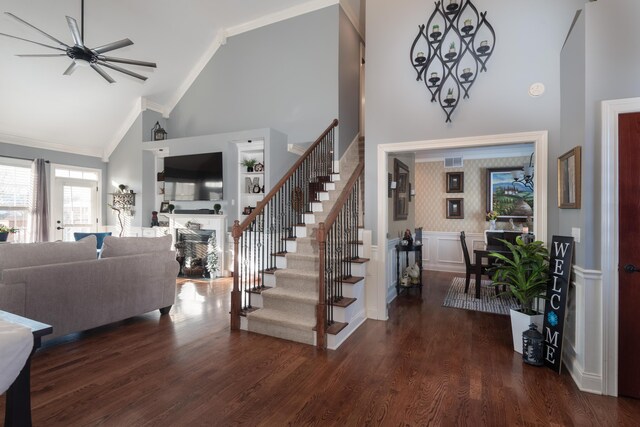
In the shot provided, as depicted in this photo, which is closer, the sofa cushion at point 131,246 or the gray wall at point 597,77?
the gray wall at point 597,77

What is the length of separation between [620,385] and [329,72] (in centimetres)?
566

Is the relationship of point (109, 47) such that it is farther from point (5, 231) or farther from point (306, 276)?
point (5, 231)

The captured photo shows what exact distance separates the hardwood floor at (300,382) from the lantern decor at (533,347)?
9 cm

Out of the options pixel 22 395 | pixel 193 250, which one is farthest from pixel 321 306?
pixel 193 250

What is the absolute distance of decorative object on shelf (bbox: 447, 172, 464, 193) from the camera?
7238mm

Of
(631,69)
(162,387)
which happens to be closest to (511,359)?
(631,69)

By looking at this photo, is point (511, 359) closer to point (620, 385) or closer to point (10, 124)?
point (620, 385)

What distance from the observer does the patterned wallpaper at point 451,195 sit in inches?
277

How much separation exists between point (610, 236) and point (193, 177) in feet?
21.4

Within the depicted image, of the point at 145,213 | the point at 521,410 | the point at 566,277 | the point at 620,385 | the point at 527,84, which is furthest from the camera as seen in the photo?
the point at 145,213

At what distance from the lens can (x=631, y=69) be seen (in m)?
2.40

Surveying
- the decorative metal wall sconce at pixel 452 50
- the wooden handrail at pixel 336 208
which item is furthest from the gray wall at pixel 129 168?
the decorative metal wall sconce at pixel 452 50

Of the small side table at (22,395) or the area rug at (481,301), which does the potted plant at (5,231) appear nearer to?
the small side table at (22,395)

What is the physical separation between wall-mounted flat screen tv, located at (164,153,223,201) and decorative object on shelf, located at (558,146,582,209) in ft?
17.9
